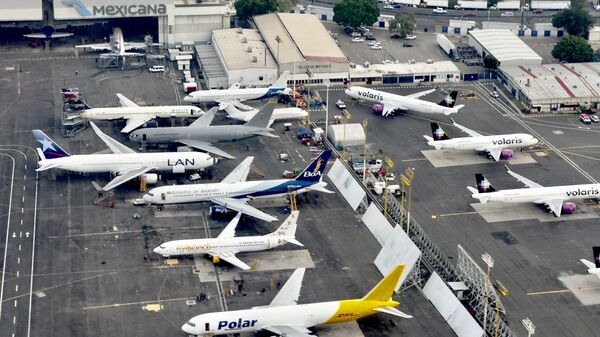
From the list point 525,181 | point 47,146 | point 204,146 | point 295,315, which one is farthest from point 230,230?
point 525,181

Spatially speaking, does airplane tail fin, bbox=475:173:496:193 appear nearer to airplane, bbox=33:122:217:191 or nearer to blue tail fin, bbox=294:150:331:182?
blue tail fin, bbox=294:150:331:182

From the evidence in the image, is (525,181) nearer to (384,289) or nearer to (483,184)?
(483,184)

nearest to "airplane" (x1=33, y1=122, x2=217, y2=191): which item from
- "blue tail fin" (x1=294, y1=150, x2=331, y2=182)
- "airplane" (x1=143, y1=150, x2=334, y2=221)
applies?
"airplane" (x1=143, y1=150, x2=334, y2=221)

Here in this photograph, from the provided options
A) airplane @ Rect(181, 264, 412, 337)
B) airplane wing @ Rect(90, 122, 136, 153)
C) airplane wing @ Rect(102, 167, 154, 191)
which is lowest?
airplane @ Rect(181, 264, 412, 337)

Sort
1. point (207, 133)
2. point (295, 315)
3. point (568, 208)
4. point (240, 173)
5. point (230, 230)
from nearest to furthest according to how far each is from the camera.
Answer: point (295, 315)
point (230, 230)
point (568, 208)
point (240, 173)
point (207, 133)

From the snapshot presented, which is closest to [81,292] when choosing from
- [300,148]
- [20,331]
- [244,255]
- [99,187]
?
[20,331]
